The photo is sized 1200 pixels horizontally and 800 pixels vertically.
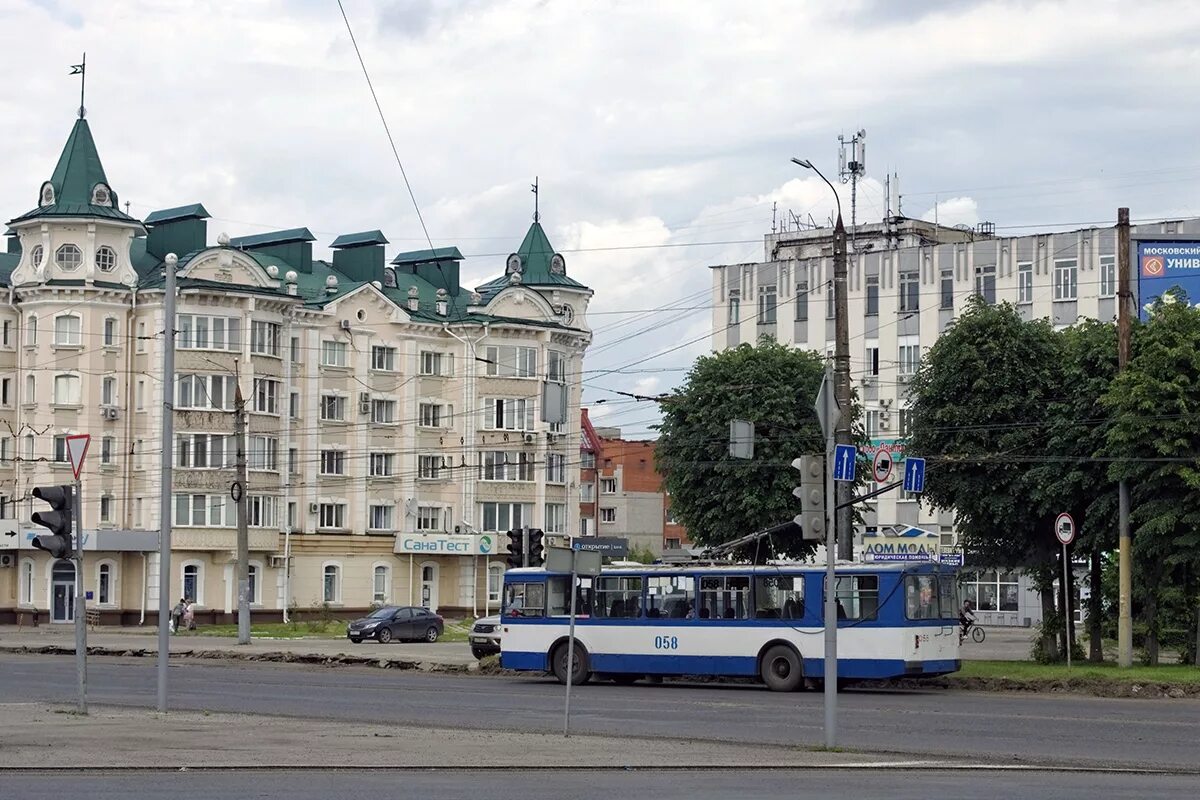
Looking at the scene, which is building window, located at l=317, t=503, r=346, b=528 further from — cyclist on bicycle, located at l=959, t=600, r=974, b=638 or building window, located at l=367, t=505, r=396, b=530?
cyclist on bicycle, located at l=959, t=600, r=974, b=638

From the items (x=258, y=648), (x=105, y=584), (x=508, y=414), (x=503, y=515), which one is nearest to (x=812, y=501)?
(x=258, y=648)

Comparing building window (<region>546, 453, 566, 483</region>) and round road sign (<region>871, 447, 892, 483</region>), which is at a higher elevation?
building window (<region>546, 453, 566, 483</region>)

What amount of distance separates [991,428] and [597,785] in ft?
90.0

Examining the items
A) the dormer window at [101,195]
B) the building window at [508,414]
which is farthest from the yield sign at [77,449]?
the building window at [508,414]

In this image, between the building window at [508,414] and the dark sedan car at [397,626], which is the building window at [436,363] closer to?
the building window at [508,414]

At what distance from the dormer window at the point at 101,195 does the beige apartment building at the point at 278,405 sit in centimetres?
7

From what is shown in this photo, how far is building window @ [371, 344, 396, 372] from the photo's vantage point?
81.2 meters

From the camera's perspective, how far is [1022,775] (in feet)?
60.4

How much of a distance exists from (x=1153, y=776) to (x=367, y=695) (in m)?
17.0

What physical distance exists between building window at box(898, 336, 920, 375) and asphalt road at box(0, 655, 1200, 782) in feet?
158

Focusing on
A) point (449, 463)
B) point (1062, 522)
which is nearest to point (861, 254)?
point (449, 463)

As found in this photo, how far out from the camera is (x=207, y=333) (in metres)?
74.0

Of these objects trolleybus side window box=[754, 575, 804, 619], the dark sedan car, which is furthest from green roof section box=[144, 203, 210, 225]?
trolleybus side window box=[754, 575, 804, 619]

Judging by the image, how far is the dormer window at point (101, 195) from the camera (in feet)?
239
